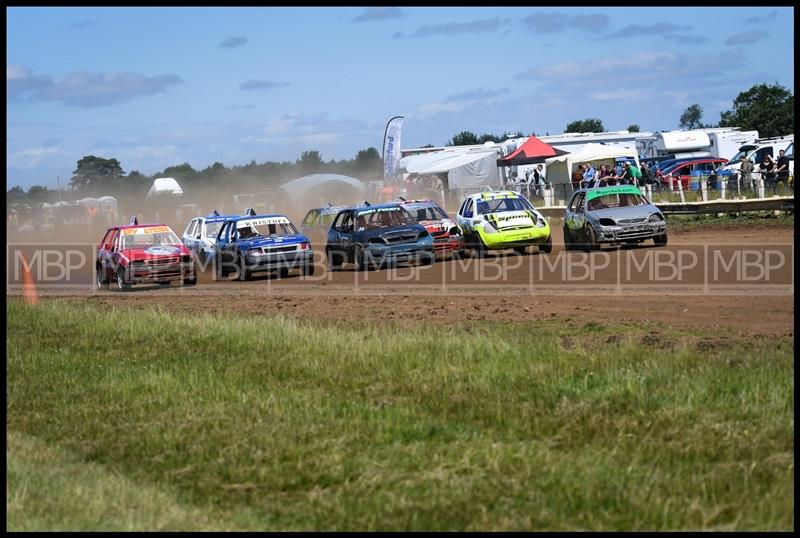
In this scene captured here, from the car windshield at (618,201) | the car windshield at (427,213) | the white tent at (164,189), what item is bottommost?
the car windshield at (427,213)

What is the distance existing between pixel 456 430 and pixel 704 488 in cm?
245

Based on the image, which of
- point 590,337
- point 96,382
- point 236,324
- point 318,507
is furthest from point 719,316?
point 318,507

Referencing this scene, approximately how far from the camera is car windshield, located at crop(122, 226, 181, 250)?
86.0 feet

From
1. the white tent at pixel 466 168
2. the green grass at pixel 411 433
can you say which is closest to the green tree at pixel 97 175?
the white tent at pixel 466 168

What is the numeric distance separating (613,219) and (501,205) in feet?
10.4

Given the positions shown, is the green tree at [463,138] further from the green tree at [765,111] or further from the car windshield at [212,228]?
the car windshield at [212,228]

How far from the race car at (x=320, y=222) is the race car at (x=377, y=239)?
3717 millimetres

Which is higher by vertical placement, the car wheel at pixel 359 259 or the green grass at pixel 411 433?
the car wheel at pixel 359 259

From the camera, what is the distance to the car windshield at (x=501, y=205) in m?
28.0

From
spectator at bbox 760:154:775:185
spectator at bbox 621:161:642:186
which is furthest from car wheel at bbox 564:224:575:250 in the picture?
spectator at bbox 621:161:642:186

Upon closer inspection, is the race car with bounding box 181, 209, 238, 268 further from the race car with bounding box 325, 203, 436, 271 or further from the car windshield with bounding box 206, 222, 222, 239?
the race car with bounding box 325, 203, 436, 271

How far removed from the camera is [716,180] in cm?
3366

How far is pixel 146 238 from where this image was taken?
26438mm

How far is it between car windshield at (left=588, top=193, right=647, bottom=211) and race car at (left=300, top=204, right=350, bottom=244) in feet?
25.1
